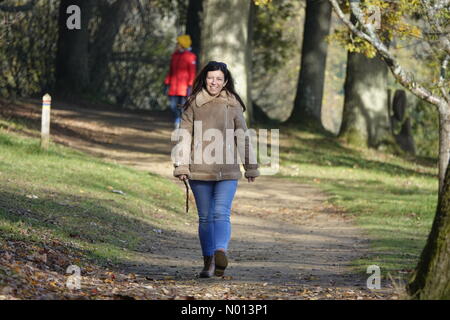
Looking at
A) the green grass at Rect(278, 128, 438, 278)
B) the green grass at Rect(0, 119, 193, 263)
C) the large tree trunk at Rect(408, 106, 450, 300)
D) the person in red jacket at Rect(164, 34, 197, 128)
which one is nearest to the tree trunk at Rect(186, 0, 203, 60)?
the green grass at Rect(278, 128, 438, 278)

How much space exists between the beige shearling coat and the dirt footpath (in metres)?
1.03

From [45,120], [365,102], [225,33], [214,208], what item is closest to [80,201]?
[45,120]

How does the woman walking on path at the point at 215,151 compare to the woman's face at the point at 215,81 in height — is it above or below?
below

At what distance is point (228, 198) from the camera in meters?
9.92

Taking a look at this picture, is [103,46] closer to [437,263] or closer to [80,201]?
[80,201]

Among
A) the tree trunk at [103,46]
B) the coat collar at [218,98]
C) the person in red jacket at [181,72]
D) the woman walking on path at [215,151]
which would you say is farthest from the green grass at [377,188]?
the tree trunk at [103,46]

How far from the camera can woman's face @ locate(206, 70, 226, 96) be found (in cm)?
984

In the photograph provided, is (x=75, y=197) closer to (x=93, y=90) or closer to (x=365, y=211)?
(x=365, y=211)

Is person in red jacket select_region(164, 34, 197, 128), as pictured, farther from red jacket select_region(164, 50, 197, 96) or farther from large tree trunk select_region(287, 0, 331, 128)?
→ large tree trunk select_region(287, 0, 331, 128)

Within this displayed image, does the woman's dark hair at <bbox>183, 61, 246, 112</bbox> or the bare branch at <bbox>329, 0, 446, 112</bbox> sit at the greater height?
the bare branch at <bbox>329, 0, 446, 112</bbox>

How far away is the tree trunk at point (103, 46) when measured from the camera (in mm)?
36766

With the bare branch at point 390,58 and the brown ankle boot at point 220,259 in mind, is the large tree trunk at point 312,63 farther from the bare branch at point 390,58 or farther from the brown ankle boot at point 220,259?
the brown ankle boot at point 220,259

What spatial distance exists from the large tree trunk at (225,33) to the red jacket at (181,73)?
2.13 metres

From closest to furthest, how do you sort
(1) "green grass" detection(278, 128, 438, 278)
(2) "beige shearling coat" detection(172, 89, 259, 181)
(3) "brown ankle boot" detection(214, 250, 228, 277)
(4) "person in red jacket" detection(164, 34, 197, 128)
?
(2) "beige shearling coat" detection(172, 89, 259, 181) → (3) "brown ankle boot" detection(214, 250, 228, 277) → (1) "green grass" detection(278, 128, 438, 278) → (4) "person in red jacket" detection(164, 34, 197, 128)
